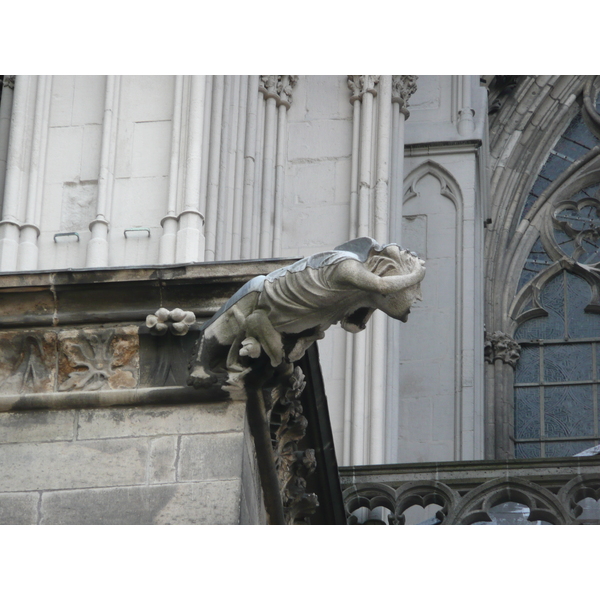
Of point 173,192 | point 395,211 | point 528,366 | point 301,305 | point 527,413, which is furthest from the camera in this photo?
point 528,366

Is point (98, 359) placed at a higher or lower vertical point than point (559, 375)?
lower

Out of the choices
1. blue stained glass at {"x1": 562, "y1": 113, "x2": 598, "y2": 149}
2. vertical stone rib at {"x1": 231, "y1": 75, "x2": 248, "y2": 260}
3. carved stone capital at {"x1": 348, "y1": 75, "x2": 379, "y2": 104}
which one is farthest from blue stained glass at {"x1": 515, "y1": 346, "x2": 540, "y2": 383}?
vertical stone rib at {"x1": 231, "y1": 75, "x2": 248, "y2": 260}

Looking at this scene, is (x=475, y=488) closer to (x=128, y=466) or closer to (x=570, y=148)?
(x=128, y=466)

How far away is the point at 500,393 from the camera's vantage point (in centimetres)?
1625

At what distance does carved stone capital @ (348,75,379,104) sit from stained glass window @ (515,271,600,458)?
3.22 meters

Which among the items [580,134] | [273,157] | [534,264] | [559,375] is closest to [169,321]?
[273,157]

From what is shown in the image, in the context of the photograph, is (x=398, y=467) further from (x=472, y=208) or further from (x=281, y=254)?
(x=472, y=208)

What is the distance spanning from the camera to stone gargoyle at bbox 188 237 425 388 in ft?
30.4

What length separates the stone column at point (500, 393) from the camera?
52.2 feet

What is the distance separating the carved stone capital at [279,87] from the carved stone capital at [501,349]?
3.13 m

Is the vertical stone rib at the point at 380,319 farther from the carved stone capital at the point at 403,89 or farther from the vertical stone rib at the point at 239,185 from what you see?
the vertical stone rib at the point at 239,185

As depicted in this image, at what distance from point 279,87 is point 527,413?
3630 mm

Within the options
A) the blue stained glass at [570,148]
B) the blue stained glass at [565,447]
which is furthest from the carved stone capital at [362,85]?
the blue stained glass at [570,148]

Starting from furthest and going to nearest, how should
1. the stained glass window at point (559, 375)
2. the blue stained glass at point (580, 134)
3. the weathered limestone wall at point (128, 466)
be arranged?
1. the blue stained glass at point (580, 134)
2. the stained glass window at point (559, 375)
3. the weathered limestone wall at point (128, 466)
